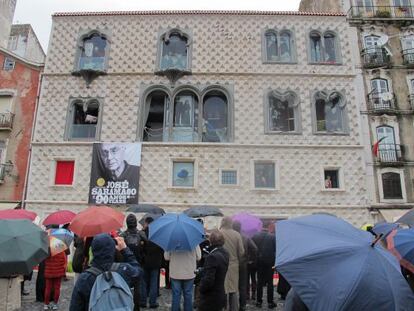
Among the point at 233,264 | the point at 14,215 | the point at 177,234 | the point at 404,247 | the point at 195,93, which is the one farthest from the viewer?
the point at 195,93

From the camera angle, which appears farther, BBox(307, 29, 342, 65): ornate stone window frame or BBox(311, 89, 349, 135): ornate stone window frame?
BBox(307, 29, 342, 65): ornate stone window frame

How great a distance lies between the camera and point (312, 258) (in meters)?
2.78

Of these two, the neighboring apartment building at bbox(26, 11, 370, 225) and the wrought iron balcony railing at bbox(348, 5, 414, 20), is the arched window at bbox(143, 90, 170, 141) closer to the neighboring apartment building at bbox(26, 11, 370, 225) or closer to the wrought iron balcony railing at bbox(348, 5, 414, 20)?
the neighboring apartment building at bbox(26, 11, 370, 225)

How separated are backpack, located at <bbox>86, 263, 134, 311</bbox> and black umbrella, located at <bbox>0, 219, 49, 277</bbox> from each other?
2773 millimetres

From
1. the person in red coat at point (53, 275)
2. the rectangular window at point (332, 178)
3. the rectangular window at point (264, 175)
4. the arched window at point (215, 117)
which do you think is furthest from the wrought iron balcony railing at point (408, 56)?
the person in red coat at point (53, 275)

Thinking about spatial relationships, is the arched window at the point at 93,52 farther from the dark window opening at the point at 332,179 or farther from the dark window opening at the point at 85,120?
the dark window opening at the point at 332,179

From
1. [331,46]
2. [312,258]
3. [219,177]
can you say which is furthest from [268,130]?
[312,258]

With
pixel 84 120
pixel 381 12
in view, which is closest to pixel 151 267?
pixel 84 120

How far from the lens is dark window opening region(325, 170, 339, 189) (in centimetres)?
1783

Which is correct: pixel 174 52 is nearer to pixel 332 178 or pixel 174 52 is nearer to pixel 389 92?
pixel 332 178

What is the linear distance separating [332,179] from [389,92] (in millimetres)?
6932

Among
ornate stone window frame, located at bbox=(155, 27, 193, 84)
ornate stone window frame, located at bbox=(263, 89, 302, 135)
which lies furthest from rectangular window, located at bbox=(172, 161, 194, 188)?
ornate stone window frame, located at bbox=(155, 27, 193, 84)

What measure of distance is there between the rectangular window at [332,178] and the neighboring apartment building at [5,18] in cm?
2632

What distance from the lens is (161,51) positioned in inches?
779
